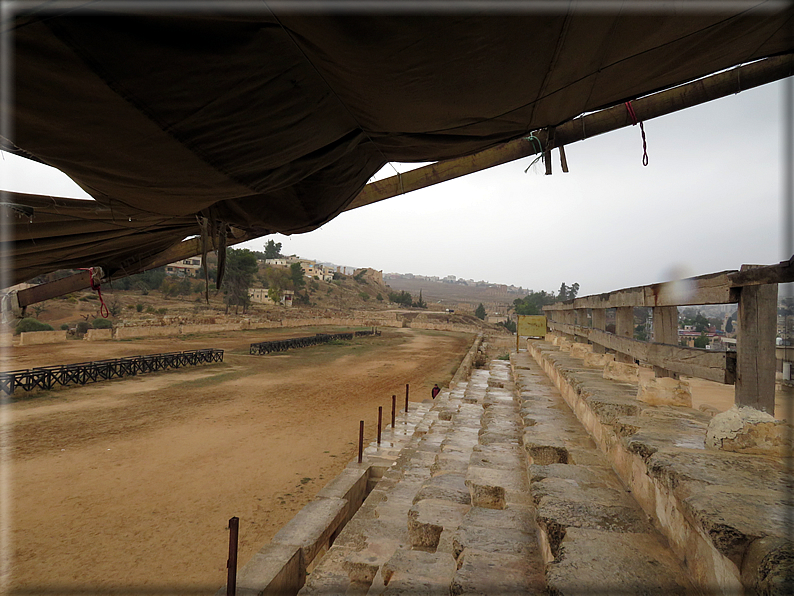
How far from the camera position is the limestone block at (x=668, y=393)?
2842 millimetres

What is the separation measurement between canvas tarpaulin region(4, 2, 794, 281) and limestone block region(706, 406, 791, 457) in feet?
5.45

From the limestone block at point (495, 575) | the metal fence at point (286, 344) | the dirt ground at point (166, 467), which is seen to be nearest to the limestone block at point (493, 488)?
the limestone block at point (495, 575)

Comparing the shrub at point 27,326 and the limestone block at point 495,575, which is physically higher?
the limestone block at point 495,575

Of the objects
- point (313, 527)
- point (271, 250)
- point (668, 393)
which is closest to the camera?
point (668, 393)

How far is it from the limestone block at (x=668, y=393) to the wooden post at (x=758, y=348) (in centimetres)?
89

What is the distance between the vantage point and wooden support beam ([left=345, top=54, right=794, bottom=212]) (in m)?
2.20

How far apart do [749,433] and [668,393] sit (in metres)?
1.10

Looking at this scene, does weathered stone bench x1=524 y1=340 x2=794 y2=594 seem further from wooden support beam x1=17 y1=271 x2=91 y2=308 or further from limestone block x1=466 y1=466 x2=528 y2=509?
wooden support beam x1=17 y1=271 x2=91 y2=308

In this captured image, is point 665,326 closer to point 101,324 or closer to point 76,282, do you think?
point 76,282

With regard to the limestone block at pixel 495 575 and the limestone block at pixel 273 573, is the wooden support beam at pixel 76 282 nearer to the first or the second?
the limestone block at pixel 273 573

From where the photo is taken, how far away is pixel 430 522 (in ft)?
10.4

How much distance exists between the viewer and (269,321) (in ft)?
121

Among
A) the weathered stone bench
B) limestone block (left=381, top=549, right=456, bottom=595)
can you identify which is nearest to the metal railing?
the weathered stone bench

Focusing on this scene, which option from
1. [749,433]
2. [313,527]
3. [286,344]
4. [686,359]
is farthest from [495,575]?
[286,344]
